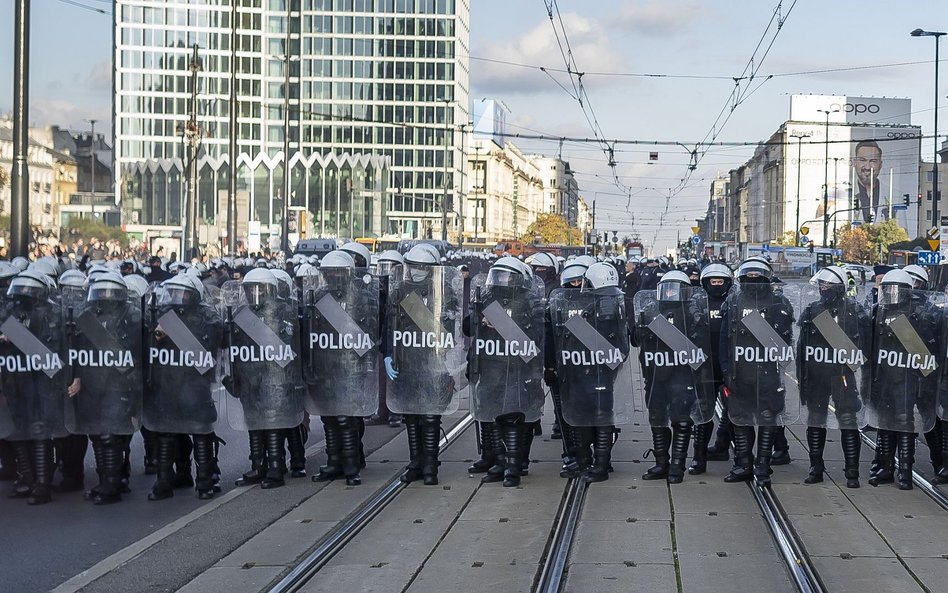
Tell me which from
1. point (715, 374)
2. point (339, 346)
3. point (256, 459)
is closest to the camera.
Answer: point (256, 459)

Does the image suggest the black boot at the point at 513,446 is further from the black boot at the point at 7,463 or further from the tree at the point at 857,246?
the tree at the point at 857,246

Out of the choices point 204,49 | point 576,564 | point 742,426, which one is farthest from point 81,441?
point 204,49

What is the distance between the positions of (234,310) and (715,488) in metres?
4.07

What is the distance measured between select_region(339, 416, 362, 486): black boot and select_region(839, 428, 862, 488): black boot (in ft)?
12.8

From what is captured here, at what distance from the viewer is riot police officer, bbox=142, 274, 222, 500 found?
9695 mm

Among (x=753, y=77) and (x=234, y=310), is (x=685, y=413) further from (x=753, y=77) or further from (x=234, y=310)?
(x=753, y=77)

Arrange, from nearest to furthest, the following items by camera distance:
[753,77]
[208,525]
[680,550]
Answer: [680,550]
[208,525]
[753,77]

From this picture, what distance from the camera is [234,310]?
10086 millimetres

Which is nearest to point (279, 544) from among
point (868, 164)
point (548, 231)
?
point (868, 164)

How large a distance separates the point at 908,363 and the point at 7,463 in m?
7.30

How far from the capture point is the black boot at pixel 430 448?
33.5ft

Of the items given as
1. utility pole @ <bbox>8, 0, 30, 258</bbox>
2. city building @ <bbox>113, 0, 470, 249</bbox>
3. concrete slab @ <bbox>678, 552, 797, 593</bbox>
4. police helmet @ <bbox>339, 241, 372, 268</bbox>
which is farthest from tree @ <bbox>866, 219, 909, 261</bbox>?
concrete slab @ <bbox>678, 552, 797, 593</bbox>

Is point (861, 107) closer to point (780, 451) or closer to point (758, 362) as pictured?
point (780, 451)

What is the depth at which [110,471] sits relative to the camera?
952 cm
